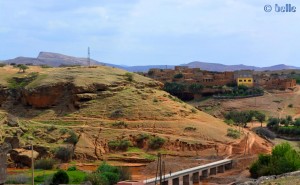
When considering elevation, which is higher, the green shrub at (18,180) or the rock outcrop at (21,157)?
the green shrub at (18,180)

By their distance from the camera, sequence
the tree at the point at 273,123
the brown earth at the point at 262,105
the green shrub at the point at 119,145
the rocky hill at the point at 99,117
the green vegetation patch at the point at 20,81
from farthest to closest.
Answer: the brown earth at the point at 262,105, the tree at the point at 273,123, the green vegetation patch at the point at 20,81, the green shrub at the point at 119,145, the rocky hill at the point at 99,117

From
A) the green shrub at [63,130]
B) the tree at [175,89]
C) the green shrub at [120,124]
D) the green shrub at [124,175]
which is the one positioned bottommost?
the green shrub at [124,175]

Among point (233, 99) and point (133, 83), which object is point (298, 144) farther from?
point (233, 99)

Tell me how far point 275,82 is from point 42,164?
58603 millimetres

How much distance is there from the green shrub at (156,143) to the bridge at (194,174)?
5.32 metres

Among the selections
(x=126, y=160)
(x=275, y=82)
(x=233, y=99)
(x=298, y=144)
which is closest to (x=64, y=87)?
(x=126, y=160)

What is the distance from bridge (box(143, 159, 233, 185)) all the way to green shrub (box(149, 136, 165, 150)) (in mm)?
5319

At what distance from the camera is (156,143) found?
40.3 metres

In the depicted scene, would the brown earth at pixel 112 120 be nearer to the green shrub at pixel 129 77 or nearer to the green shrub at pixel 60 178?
the green shrub at pixel 129 77

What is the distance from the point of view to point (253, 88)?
268ft

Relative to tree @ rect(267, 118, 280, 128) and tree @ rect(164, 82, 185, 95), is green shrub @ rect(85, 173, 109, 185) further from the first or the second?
tree @ rect(164, 82, 185, 95)

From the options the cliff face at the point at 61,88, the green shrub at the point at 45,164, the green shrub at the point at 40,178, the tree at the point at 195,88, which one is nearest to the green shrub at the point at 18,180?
the green shrub at the point at 40,178

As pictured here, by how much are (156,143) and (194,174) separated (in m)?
6.89

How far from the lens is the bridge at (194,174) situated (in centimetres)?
2995
